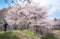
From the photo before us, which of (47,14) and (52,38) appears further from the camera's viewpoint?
(47,14)

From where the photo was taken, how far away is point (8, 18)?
3041 cm

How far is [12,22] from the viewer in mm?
29734

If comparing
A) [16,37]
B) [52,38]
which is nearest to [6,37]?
[16,37]

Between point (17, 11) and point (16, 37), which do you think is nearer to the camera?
point (16, 37)

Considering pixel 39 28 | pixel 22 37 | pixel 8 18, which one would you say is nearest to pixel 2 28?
pixel 8 18

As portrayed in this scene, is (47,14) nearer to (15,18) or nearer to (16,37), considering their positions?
(15,18)

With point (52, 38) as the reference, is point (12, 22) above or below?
above

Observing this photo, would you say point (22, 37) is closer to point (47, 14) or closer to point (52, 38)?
point (52, 38)

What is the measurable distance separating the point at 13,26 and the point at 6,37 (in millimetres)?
15127

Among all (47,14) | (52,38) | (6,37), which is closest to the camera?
(6,37)

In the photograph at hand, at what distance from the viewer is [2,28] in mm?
32531

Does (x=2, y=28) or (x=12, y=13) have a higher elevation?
(x=12, y=13)

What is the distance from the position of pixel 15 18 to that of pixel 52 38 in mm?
5718

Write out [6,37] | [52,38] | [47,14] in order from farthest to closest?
1. [47,14]
2. [52,38]
3. [6,37]
